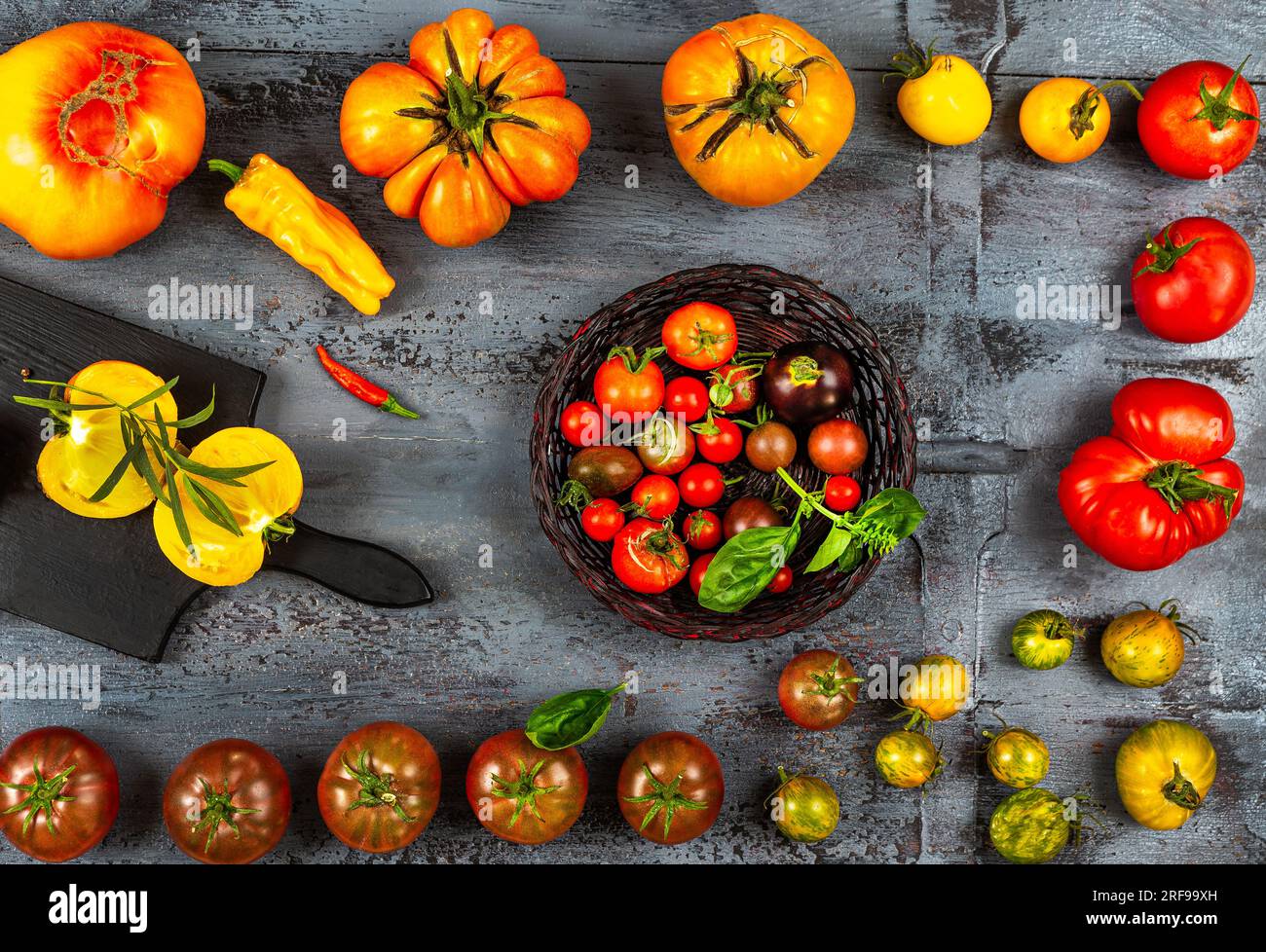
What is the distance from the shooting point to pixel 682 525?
1.51 metres

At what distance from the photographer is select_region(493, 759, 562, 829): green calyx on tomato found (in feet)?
4.77

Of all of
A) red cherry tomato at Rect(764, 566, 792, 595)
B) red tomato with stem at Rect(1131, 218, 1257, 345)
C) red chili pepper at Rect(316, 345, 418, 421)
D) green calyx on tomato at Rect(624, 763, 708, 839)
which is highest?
red tomato with stem at Rect(1131, 218, 1257, 345)

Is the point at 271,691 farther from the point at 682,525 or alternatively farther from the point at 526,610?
the point at 682,525

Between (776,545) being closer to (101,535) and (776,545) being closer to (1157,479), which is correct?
(1157,479)

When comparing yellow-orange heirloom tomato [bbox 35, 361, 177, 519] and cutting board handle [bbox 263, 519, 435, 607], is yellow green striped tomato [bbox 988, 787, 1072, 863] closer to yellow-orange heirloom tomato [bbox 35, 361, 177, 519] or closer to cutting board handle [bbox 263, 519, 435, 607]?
cutting board handle [bbox 263, 519, 435, 607]

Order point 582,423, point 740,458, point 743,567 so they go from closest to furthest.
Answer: point 743,567
point 582,423
point 740,458

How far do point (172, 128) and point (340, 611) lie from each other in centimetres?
77

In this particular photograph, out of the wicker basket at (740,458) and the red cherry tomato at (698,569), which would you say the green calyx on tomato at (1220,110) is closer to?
the wicker basket at (740,458)

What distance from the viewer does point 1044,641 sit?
62.5 inches

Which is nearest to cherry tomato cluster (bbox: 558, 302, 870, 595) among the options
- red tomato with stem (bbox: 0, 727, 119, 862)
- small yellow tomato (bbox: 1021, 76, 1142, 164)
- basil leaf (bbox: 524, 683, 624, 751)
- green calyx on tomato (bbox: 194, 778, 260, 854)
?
basil leaf (bbox: 524, 683, 624, 751)

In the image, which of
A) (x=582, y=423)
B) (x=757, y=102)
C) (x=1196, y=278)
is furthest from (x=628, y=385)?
(x=1196, y=278)

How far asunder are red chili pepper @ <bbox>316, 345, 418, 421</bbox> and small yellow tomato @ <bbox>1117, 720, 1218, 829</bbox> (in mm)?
1314

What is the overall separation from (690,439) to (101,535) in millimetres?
944

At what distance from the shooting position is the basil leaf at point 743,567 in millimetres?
1342
